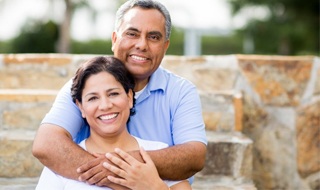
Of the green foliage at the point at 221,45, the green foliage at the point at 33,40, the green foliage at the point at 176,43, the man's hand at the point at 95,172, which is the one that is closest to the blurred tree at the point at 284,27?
the green foliage at the point at 221,45

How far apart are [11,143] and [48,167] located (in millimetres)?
800

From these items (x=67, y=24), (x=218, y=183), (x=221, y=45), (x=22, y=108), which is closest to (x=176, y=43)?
(x=221, y=45)

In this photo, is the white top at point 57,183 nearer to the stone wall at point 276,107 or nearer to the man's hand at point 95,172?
the man's hand at point 95,172

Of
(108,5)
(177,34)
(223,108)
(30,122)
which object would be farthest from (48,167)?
(177,34)

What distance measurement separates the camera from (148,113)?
2.45 m

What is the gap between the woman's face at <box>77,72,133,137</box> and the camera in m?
2.12

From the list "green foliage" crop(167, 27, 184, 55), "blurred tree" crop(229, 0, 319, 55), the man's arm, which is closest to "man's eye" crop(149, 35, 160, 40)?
the man's arm

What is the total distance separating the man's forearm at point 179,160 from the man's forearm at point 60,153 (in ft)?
0.88

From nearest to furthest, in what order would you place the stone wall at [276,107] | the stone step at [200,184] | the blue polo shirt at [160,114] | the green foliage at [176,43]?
the blue polo shirt at [160,114] → the stone step at [200,184] → the stone wall at [276,107] → the green foliage at [176,43]

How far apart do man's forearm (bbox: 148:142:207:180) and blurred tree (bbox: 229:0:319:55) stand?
46.2 ft

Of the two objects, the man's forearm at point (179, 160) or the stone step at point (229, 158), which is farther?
the stone step at point (229, 158)

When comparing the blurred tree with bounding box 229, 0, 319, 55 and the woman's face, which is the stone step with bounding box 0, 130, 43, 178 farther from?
the blurred tree with bounding box 229, 0, 319, 55

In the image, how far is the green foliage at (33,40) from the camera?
14.9 m

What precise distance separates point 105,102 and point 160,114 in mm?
385
